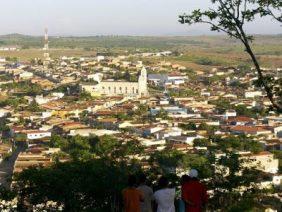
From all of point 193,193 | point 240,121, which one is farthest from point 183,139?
point 193,193

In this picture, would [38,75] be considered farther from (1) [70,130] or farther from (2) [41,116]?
(1) [70,130]

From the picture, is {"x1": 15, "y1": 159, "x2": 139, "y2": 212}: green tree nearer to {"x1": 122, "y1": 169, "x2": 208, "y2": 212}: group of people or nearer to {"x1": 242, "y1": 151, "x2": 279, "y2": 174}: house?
{"x1": 122, "y1": 169, "x2": 208, "y2": 212}: group of people

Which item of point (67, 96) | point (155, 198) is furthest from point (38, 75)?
point (155, 198)

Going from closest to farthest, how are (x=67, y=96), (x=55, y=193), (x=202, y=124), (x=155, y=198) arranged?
1. (x=155, y=198)
2. (x=55, y=193)
3. (x=202, y=124)
4. (x=67, y=96)

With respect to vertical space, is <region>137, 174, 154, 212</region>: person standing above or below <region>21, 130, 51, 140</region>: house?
above

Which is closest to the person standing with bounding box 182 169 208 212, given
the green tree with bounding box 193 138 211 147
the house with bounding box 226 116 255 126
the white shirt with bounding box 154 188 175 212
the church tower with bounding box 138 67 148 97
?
the white shirt with bounding box 154 188 175 212

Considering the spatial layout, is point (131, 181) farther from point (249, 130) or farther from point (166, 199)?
point (249, 130)
